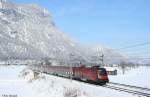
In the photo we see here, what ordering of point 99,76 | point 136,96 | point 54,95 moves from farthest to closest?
point 99,76 → point 54,95 → point 136,96

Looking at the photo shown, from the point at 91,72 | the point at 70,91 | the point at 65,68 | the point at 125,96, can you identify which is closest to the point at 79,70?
the point at 91,72

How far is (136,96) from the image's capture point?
3684 centimetres

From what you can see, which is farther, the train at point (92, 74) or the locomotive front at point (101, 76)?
the train at point (92, 74)

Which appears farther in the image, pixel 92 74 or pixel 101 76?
pixel 92 74

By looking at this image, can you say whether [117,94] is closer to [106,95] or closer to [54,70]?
[106,95]

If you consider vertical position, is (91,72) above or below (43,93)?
above

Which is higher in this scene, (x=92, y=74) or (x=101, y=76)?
(x=92, y=74)

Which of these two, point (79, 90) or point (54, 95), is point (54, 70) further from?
point (79, 90)

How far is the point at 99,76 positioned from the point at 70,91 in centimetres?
1151

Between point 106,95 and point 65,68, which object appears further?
point 65,68

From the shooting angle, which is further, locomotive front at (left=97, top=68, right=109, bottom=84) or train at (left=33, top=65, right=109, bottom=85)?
train at (left=33, top=65, right=109, bottom=85)

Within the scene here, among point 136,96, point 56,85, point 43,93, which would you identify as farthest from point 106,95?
point 43,93

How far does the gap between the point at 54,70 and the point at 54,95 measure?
153ft

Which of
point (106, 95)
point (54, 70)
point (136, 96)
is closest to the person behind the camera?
point (136, 96)
